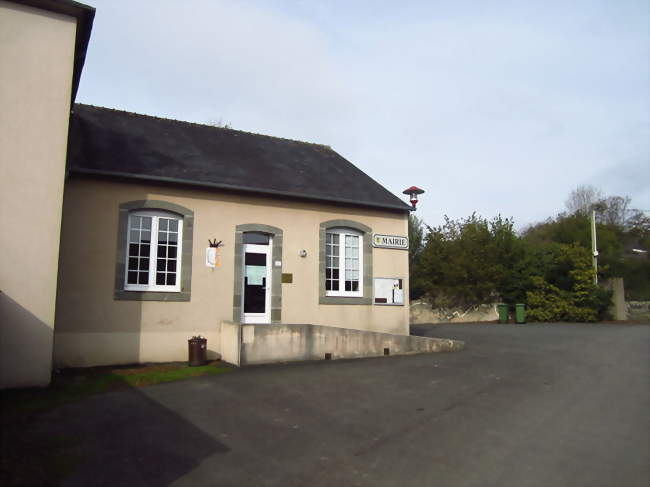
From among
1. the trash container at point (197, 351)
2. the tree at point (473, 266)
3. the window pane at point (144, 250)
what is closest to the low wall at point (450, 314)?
the tree at point (473, 266)

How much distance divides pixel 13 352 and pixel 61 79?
453 centimetres

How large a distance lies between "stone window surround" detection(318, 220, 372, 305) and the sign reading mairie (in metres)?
0.16

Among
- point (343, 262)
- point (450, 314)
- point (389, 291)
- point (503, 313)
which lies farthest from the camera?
point (450, 314)

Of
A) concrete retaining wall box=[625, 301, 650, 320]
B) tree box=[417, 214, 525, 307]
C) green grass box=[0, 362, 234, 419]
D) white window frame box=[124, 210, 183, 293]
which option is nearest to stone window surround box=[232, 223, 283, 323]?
white window frame box=[124, 210, 183, 293]

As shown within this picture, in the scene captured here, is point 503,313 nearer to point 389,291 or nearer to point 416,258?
point 416,258

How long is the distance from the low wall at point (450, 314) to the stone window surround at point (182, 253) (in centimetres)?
1529

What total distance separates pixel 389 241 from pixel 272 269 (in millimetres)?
3335

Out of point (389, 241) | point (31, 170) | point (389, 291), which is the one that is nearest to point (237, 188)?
point (31, 170)

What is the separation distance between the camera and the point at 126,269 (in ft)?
33.7

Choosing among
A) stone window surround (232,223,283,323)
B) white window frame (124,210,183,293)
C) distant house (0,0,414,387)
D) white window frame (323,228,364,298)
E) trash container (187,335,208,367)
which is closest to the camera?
distant house (0,0,414,387)

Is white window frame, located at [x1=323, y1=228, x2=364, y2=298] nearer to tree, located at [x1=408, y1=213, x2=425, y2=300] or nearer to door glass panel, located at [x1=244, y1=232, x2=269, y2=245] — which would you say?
door glass panel, located at [x1=244, y1=232, x2=269, y2=245]

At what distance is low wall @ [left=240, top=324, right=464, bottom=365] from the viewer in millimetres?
9930

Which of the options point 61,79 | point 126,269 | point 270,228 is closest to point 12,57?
point 61,79

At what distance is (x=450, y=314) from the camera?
936 inches
